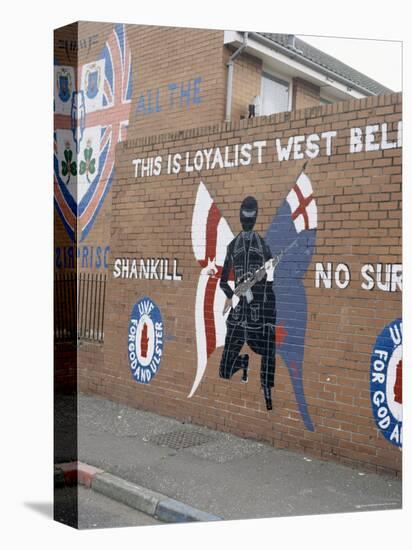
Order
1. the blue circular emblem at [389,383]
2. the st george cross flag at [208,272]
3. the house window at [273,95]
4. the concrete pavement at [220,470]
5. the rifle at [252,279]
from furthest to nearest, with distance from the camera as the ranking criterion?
the st george cross flag at [208,272], the rifle at [252,279], the house window at [273,95], the blue circular emblem at [389,383], the concrete pavement at [220,470]

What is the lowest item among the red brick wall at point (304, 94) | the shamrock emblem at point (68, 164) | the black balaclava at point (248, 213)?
the black balaclava at point (248, 213)

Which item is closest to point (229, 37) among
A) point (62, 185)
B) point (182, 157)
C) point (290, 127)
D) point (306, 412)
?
point (290, 127)

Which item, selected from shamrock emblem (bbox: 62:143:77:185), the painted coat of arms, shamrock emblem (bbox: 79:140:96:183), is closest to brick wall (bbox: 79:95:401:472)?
the painted coat of arms

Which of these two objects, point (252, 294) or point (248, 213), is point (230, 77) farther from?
point (252, 294)

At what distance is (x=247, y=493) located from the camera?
4742 mm

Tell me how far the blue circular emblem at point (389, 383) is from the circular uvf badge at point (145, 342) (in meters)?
1.78

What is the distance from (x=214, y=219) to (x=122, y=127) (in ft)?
3.35

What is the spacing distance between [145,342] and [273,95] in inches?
87.0

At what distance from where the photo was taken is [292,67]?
4.84 metres

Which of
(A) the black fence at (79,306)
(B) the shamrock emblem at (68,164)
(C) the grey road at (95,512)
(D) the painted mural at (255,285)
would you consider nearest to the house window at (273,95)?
(D) the painted mural at (255,285)

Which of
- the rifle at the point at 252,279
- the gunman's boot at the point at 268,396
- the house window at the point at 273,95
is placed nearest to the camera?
the house window at the point at 273,95

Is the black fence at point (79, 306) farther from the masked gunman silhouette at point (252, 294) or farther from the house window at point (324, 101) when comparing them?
the house window at point (324, 101)

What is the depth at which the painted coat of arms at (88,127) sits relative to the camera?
4219mm

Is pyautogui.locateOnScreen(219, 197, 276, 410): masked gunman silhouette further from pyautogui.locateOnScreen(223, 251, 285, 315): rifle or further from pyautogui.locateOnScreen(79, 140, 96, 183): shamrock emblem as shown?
pyautogui.locateOnScreen(79, 140, 96, 183): shamrock emblem
